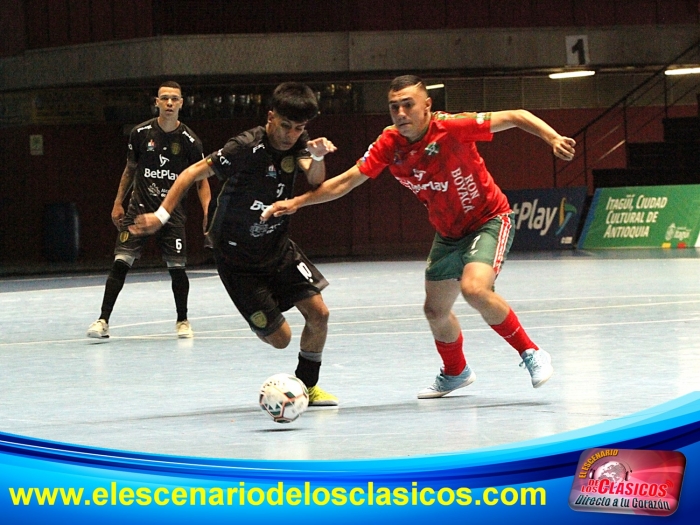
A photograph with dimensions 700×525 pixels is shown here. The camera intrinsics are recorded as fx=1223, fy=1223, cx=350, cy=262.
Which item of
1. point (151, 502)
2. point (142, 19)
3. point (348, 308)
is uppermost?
point (142, 19)

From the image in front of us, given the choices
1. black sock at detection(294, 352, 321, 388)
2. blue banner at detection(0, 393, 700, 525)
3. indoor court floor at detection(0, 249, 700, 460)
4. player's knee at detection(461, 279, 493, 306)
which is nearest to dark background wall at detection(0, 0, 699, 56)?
indoor court floor at detection(0, 249, 700, 460)

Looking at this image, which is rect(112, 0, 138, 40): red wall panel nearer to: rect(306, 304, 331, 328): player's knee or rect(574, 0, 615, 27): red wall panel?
rect(574, 0, 615, 27): red wall panel

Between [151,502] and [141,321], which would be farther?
[141,321]

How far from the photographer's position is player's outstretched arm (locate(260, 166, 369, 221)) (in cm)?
693

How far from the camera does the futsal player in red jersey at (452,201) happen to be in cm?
731

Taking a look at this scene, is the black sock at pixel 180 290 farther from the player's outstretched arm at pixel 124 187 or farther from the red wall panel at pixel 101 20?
the red wall panel at pixel 101 20

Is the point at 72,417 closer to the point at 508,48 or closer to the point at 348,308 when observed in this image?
the point at 348,308

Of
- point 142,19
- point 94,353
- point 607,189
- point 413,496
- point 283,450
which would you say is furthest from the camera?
point 142,19

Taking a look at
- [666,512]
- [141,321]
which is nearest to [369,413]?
[666,512]

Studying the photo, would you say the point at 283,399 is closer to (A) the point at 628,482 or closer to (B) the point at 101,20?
(A) the point at 628,482

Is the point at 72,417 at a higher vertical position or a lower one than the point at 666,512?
lower

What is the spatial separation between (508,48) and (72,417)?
1923 centimetres

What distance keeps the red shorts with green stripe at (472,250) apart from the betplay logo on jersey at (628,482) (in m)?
4.12

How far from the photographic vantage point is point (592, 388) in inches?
299
